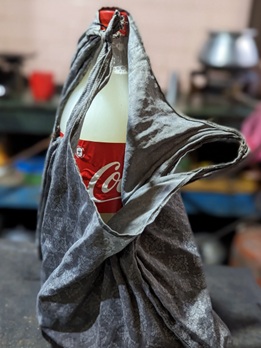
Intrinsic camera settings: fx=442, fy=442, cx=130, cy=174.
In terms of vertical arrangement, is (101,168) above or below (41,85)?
above

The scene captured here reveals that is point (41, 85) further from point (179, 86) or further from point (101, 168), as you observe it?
point (101, 168)

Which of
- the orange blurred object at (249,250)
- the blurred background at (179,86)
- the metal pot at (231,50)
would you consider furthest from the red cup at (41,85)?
the orange blurred object at (249,250)

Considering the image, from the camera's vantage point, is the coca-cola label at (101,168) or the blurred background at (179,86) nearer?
the coca-cola label at (101,168)

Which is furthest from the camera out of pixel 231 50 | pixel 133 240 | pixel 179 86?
pixel 179 86

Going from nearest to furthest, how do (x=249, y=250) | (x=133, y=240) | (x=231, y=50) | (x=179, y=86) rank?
1. (x=133, y=240)
2. (x=249, y=250)
3. (x=231, y=50)
4. (x=179, y=86)

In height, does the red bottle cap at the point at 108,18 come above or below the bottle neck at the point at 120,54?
above

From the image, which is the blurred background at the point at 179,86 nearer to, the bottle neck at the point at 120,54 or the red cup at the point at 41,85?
the red cup at the point at 41,85

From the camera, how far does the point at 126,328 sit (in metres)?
0.51

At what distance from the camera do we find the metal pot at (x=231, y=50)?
1.37 metres

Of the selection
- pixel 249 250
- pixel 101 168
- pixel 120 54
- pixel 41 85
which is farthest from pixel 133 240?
pixel 41 85

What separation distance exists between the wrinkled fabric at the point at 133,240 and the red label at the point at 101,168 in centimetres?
2

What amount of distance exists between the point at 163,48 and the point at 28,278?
1.13 meters

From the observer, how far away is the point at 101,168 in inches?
19.8

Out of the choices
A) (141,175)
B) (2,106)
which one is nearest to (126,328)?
(141,175)
